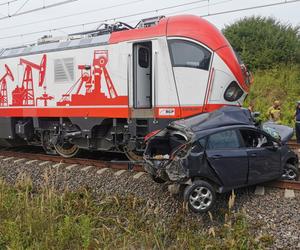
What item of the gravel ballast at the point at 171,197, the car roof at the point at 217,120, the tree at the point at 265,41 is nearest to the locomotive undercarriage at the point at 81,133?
the gravel ballast at the point at 171,197

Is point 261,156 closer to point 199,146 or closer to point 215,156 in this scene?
point 215,156

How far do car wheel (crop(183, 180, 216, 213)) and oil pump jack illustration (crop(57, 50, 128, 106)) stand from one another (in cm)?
330

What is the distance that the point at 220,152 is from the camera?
695cm

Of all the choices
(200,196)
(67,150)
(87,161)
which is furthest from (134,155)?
(200,196)

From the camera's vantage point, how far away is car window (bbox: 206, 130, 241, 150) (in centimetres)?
702

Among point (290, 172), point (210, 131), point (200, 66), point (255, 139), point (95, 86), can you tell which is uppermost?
point (200, 66)

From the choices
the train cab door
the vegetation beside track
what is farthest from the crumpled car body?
the vegetation beside track

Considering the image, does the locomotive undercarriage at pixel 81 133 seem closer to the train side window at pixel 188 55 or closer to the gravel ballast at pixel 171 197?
the gravel ballast at pixel 171 197

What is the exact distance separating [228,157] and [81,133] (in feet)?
14.6

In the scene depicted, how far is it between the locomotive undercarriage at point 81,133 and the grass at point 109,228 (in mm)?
2012

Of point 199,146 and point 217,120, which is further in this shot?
point 217,120

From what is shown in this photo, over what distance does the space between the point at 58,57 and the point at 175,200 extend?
5.35 m

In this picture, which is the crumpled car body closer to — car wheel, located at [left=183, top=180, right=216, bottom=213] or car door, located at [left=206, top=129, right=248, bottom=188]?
car door, located at [left=206, top=129, right=248, bottom=188]

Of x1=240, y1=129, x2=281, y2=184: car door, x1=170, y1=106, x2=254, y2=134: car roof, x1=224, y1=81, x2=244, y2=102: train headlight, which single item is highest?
x1=224, y1=81, x2=244, y2=102: train headlight
